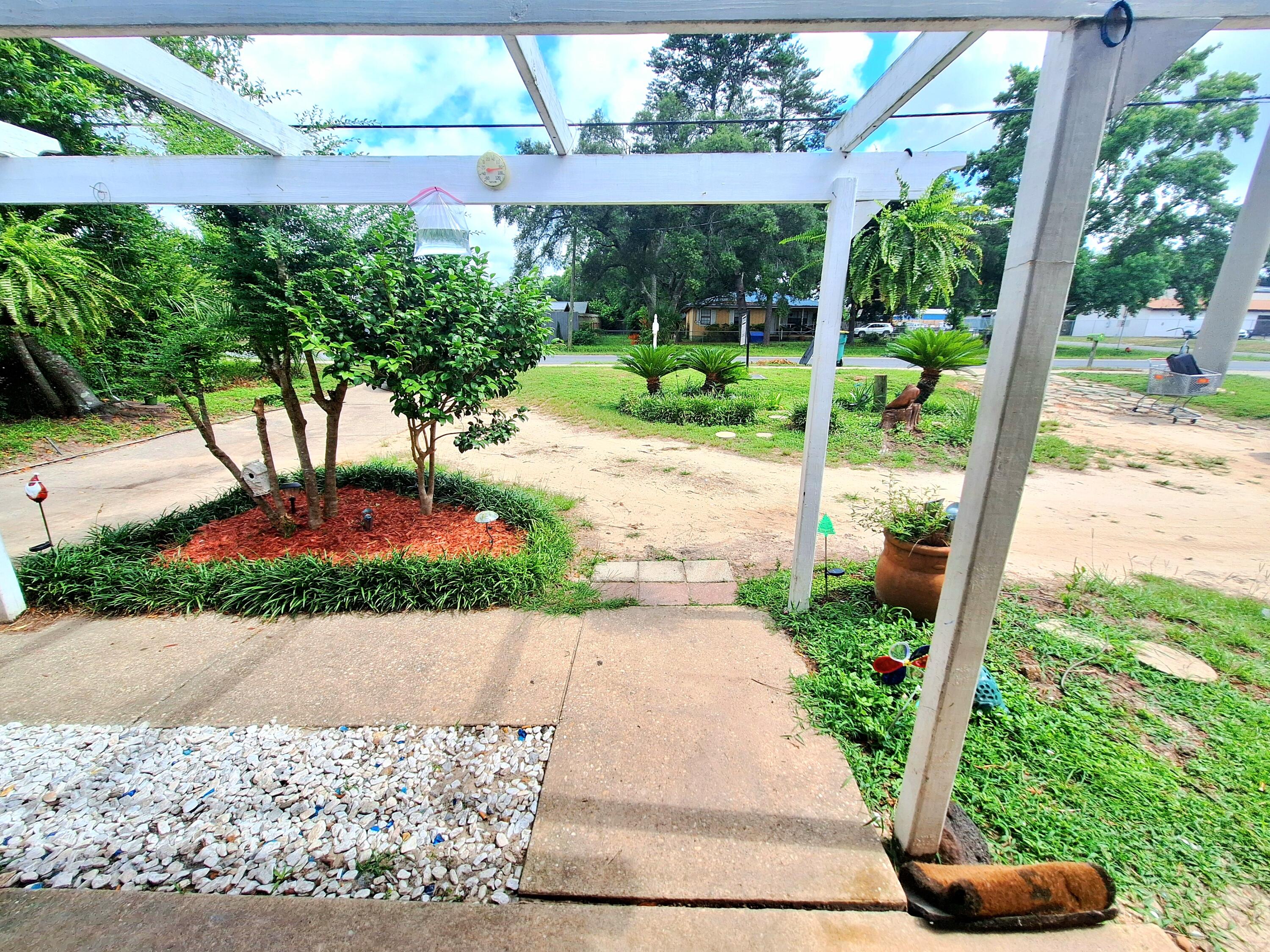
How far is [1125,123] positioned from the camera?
2080 centimetres

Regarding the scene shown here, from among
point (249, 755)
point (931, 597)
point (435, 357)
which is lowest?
point (249, 755)

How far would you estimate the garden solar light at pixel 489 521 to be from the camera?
11.6 ft

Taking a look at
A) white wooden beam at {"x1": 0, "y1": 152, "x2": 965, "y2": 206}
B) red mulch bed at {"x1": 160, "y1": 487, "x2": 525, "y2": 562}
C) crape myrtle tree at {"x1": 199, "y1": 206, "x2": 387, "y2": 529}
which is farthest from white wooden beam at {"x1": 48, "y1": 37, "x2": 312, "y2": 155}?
red mulch bed at {"x1": 160, "y1": 487, "x2": 525, "y2": 562}

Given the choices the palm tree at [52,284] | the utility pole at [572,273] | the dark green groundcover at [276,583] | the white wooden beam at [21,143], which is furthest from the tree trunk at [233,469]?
the utility pole at [572,273]

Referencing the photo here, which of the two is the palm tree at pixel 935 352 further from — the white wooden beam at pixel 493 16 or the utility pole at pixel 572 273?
the utility pole at pixel 572 273

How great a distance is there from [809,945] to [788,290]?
2834 centimetres

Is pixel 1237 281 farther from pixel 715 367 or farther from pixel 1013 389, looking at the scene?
pixel 1013 389

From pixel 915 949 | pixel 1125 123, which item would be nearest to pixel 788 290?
pixel 1125 123

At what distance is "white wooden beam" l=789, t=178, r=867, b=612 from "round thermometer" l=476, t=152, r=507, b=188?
1.72 meters

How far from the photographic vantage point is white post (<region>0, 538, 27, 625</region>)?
292 cm

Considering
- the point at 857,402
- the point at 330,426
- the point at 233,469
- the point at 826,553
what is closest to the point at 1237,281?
the point at 857,402

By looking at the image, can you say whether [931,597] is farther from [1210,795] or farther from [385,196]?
[385,196]

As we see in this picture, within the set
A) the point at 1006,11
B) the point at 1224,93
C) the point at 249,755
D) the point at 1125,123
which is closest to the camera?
the point at 1006,11

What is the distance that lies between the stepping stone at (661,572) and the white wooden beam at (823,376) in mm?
827
